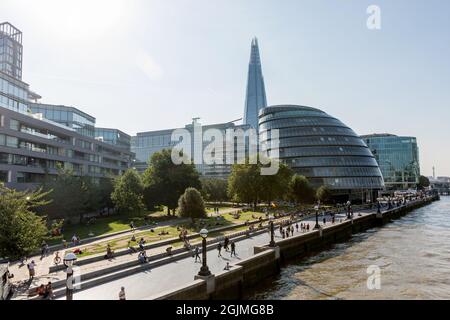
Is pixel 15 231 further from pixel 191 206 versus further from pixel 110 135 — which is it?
pixel 110 135

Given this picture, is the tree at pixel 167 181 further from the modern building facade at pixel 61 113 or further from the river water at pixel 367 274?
the modern building facade at pixel 61 113

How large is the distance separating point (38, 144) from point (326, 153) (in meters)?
80.4

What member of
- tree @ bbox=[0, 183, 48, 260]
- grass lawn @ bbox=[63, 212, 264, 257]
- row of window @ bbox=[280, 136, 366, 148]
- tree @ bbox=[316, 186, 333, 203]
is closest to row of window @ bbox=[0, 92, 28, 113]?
grass lawn @ bbox=[63, 212, 264, 257]

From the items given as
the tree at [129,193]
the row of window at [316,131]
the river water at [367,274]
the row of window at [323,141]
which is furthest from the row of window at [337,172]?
the tree at [129,193]

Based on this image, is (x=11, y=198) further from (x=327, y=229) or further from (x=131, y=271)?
(x=327, y=229)

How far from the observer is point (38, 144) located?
61.2m

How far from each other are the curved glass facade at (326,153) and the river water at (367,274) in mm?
58364

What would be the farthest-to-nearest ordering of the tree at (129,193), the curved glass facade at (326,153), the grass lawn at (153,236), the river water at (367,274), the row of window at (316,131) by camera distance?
the row of window at (316,131) < the curved glass facade at (326,153) < the tree at (129,193) < the grass lawn at (153,236) < the river water at (367,274)

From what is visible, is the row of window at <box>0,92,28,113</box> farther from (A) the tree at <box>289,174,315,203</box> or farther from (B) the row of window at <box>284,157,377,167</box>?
(B) the row of window at <box>284,157,377,167</box>

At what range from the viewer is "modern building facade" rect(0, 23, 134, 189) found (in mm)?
53094

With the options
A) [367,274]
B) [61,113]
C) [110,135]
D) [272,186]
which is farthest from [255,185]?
[110,135]

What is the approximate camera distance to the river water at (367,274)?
24625 millimetres

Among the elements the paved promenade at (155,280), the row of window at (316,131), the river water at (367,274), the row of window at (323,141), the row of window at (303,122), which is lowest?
the river water at (367,274)
